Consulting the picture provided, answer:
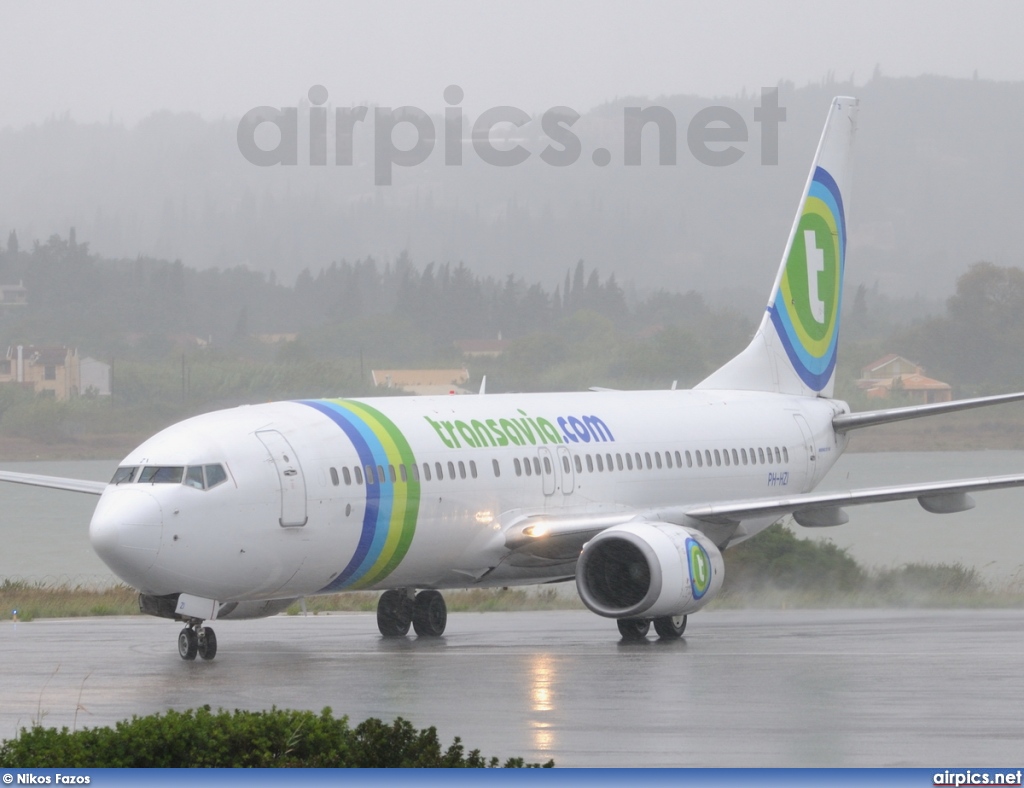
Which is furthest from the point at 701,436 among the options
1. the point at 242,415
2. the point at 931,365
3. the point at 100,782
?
the point at 931,365

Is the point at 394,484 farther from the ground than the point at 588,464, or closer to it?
closer to it

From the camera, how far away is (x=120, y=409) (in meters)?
118

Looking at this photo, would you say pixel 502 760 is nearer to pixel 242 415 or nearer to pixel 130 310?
pixel 242 415

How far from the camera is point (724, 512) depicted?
24672 mm

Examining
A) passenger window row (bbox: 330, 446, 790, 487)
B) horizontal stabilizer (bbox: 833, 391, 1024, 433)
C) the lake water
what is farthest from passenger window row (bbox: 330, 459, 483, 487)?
the lake water

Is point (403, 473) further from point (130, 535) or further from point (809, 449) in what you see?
point (809, 449)

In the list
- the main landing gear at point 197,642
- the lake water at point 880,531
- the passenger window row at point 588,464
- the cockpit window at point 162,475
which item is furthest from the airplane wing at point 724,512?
the lake water at point 880,531

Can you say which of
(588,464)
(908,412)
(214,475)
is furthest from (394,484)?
(908,412)

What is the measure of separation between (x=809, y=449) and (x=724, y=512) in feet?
20.8

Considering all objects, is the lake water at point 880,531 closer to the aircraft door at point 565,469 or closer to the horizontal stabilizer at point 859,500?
the horizontal stabilizer at point 859,500

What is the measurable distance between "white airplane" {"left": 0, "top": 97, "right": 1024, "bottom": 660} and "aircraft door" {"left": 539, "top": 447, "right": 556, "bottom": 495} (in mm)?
29

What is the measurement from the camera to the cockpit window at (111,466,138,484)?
20609 mm

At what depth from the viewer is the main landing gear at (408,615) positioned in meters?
24.6

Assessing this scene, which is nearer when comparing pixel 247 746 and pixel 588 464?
pixel 247 746
